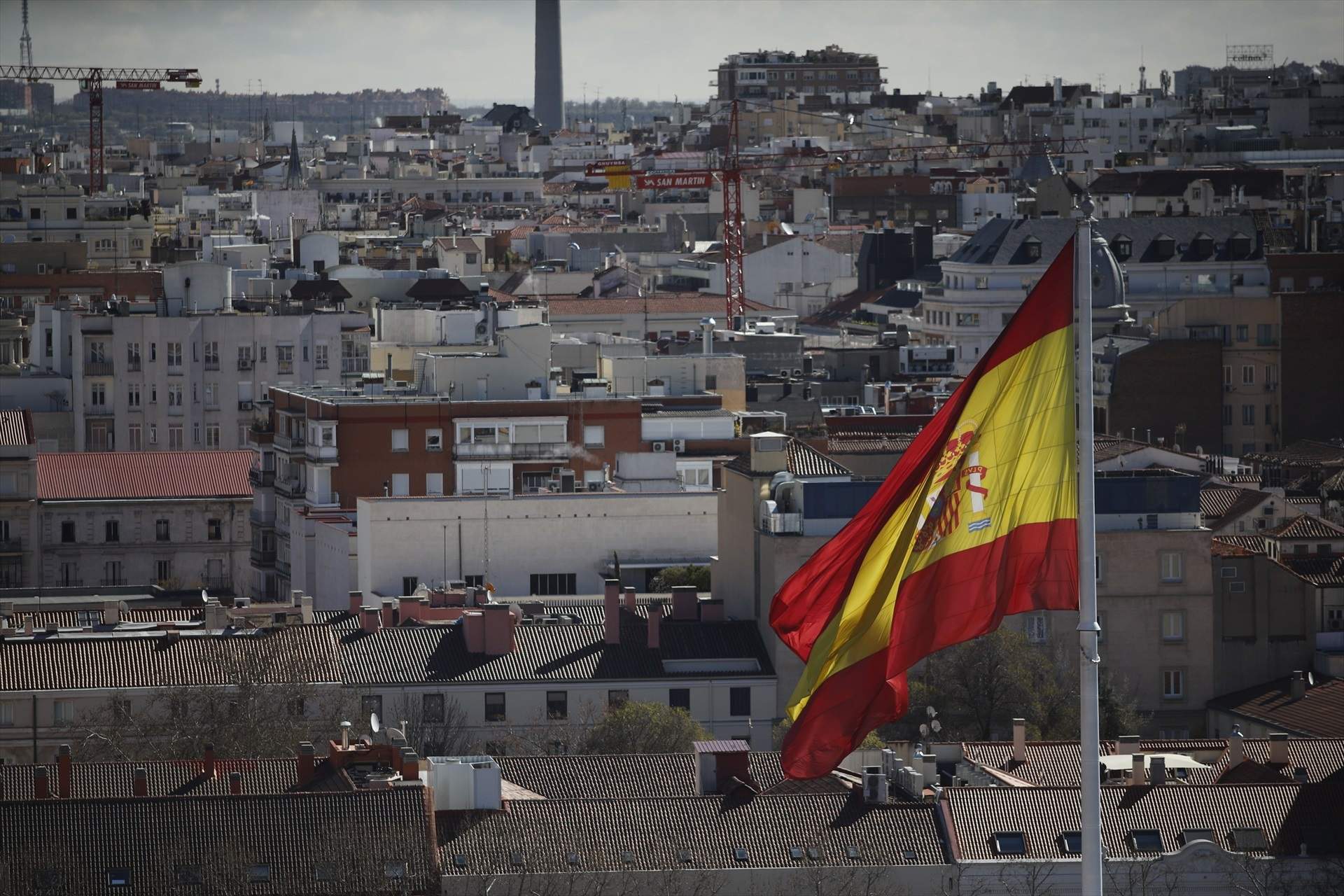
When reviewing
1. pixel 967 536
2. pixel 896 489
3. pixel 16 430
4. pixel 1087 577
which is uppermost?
pixel 896 489

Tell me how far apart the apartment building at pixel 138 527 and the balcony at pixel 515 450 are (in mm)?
8812

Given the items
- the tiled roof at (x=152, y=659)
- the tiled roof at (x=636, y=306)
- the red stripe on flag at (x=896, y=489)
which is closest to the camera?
the red stripe on flag at (x=896, y=489)

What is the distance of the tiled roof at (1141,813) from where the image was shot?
135 ft

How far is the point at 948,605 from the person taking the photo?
898 inches

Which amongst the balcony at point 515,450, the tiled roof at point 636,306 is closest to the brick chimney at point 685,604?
the balcony at point 515,450

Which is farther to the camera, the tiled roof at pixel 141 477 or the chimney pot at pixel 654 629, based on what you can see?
the tiled roof at pixel 141 477

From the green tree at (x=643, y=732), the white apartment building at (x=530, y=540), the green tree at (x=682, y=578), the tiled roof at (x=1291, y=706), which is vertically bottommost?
Answer: the tiled roof at (x=1291, y=706)

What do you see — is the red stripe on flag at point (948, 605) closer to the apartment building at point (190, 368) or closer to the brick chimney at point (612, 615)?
the brick chimney at point (612, 615)

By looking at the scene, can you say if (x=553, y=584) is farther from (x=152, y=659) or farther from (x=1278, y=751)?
(x=1278, y=751)

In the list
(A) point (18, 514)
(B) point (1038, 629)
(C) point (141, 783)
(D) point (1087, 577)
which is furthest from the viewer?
(A) point (18, 514)

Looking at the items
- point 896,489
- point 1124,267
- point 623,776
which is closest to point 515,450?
point 623,776

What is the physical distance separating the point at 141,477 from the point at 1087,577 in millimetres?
63993

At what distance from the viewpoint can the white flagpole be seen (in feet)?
71.6

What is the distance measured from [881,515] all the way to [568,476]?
50.3m
